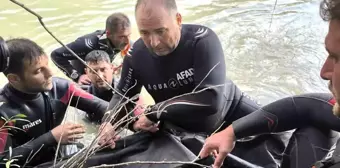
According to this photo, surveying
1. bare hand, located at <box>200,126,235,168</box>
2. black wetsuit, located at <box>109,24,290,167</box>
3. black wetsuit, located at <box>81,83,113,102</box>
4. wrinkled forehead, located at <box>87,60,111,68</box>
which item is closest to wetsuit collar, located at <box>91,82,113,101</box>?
black wetsuit, located at <box>81,83,113,102</box>

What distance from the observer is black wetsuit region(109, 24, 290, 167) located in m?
2.33

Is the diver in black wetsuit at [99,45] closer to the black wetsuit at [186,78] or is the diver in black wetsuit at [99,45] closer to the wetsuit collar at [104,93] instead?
the wetsuit collar at [104,93]

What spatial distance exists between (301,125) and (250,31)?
318cm

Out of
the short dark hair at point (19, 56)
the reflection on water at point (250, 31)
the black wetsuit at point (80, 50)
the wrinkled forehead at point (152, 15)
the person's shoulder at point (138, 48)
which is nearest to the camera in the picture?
the wrinkled forehead at point (152, 15)

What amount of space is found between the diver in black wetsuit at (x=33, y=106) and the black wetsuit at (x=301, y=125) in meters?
0.90

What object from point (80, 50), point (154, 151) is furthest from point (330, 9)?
point (80, 50)

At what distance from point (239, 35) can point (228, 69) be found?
2.52 feet

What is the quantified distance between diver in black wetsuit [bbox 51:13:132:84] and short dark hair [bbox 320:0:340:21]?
2648 millimetres

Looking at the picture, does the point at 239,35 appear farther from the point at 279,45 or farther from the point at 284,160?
the point at 284,160

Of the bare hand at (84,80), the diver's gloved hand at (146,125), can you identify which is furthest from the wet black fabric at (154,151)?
the bare hand at (84,80)

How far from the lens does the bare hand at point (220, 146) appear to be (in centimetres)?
192

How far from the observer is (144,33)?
2.36m

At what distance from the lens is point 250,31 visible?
5.11 meters

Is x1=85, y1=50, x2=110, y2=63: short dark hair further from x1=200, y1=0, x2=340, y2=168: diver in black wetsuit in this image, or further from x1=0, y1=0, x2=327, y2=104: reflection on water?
x1=200, y1=0, x2=340, y2=168: diver in black wetsuit
